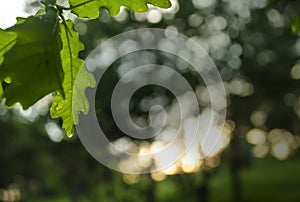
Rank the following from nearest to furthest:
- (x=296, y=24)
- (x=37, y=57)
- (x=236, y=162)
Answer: (x=37, y=57) → (x=296, y=24) → (x=236, y=162)

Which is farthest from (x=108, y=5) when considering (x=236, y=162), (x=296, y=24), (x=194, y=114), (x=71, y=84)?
(x=236, y=162)

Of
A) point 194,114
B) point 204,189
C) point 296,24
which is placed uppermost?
point 296,24

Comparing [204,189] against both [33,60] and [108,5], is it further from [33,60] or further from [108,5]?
[33,60]

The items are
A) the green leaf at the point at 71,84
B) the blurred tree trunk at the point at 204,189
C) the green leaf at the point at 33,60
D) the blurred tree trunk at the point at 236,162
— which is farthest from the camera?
the blurred tree trunk at the point at 236,162

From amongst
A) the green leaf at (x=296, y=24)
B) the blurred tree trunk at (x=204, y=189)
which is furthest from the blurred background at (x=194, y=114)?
the green leaf at (x=296, y=24)

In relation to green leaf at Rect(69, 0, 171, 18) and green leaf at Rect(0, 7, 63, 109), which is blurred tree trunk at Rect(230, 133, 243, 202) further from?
green leaf at Rect(0, 7, 63, 109)

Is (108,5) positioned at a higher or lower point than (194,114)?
higher

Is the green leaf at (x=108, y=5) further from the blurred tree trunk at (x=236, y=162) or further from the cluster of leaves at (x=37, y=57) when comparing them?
the blurred tree trunk at (x=236, y=162)

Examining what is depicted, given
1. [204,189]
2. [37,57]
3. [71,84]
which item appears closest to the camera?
[37,57]
